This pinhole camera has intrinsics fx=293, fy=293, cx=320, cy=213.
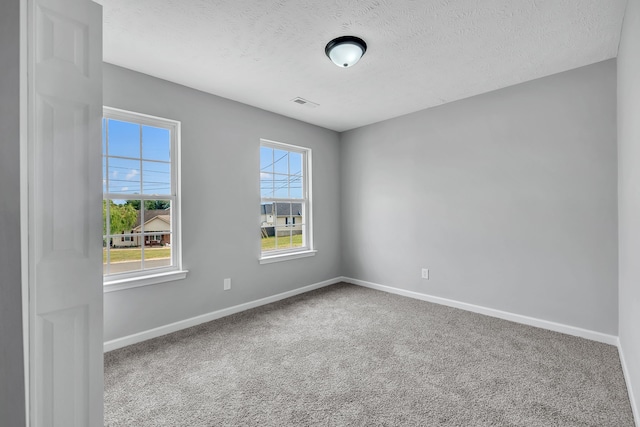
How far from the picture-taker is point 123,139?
271 cm

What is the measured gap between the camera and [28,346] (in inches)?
42.8

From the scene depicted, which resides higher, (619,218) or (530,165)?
(530,165)

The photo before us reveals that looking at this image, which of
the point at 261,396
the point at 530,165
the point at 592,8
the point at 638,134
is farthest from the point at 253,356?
the point at 592,8

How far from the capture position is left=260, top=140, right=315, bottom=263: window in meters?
3.89

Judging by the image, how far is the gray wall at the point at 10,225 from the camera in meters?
1.00

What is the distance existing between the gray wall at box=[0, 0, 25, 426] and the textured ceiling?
1058 mm

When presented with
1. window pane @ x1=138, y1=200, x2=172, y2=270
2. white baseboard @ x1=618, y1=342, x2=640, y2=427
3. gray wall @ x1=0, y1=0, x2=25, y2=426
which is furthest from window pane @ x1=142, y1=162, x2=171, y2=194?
white baseboard @ x1=618, y1=342, x2=640, y2=427

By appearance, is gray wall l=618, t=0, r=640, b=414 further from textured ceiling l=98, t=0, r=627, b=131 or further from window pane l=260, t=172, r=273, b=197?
window pane l=260, t=172, r=273, b=197

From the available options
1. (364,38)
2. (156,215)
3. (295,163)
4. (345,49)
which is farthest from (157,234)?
(364,38)

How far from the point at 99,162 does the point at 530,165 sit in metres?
3.55

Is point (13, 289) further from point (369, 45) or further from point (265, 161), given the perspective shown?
point (265, 161)

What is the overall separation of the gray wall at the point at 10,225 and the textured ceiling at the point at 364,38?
106cm

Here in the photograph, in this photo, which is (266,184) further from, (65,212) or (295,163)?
(65,212)

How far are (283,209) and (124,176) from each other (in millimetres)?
1952
